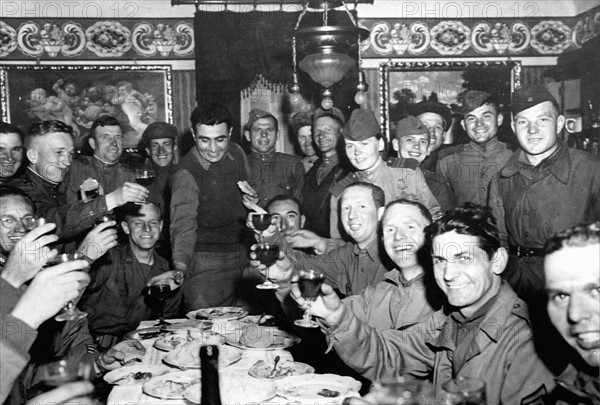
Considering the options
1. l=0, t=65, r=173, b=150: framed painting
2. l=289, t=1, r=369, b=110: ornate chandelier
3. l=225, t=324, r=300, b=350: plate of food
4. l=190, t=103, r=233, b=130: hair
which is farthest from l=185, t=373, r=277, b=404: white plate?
l=0, t=65, r=173, b=150: framed painting

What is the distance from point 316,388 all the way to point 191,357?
69cm

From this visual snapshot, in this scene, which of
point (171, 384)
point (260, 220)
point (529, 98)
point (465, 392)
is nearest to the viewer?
point (465, 392)

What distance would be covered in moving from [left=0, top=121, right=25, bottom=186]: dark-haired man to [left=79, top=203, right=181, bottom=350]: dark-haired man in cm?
89

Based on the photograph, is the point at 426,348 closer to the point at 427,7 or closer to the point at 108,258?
the point at 108,258

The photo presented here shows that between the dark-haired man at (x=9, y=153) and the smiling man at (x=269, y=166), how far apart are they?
6.90 feet

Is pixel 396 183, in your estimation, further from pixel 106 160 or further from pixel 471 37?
pixel 471 37

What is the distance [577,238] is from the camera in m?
1.86

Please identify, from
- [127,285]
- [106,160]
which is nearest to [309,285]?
[127,285]

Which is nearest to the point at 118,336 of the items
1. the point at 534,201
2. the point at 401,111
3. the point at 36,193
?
the point at 36,193

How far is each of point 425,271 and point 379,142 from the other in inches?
56.6

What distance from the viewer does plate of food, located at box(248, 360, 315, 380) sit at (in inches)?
104

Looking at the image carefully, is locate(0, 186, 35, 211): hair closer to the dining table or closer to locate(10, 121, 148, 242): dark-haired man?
locate(10, 121, 148, 242): dark-haired man

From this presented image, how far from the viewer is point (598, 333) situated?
1.81 m

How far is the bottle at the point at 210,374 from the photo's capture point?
2.02 m
